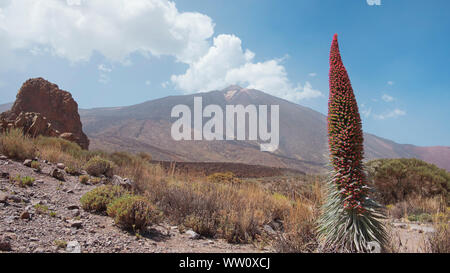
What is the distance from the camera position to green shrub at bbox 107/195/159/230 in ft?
13.5

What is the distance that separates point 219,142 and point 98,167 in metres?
74.2

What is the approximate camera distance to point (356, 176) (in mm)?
2416

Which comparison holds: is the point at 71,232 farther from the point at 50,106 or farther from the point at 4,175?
the point at 50,106

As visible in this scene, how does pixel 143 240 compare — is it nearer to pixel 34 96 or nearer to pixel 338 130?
pixel 338 130

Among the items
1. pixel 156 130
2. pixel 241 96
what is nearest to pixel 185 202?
pixel 156 130

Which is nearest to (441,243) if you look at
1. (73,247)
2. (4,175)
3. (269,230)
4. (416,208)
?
(269,230)

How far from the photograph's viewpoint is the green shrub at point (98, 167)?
309 inches

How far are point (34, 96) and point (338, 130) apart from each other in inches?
674

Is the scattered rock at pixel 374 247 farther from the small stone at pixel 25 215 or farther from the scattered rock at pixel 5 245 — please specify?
the small stone at pixel 25 215

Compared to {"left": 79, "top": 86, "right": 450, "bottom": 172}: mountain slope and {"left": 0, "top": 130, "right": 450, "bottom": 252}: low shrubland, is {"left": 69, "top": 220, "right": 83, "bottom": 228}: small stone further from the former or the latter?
{"left": 79, "top": 86, "right": 450, "bottom": 172}: mountain slope

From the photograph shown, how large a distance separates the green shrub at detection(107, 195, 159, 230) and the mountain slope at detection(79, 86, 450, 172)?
122 inches

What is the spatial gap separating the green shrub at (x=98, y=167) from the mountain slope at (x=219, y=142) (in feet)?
24.0

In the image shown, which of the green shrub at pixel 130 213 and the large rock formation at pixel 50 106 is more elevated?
the large rock formation at pixel 50 106

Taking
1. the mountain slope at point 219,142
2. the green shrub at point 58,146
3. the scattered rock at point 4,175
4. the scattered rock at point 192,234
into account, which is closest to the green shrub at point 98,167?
the green shrub at point 58,146
